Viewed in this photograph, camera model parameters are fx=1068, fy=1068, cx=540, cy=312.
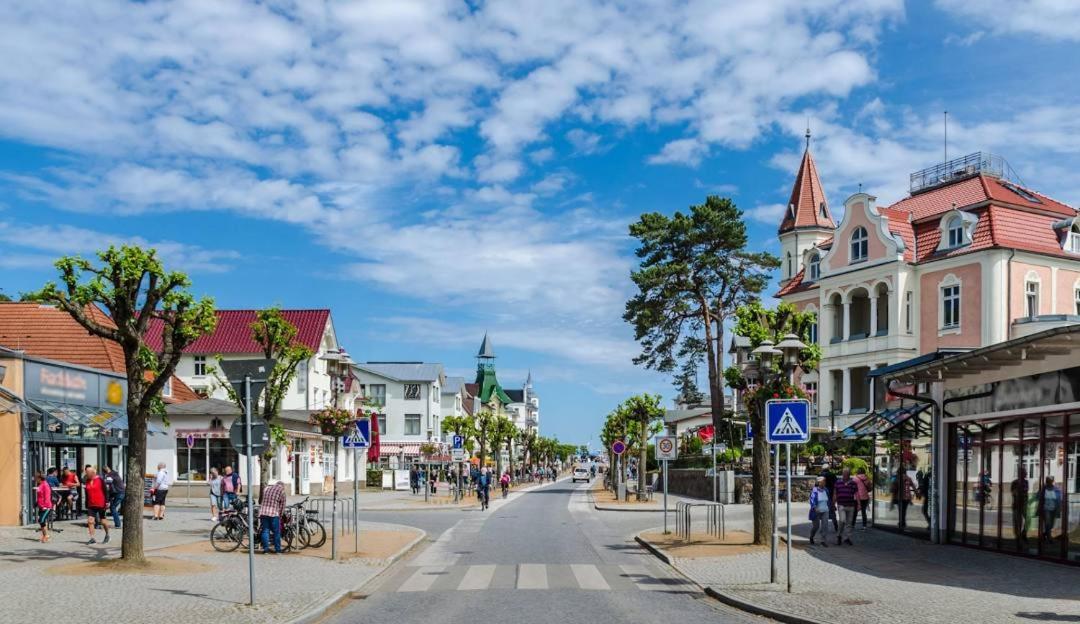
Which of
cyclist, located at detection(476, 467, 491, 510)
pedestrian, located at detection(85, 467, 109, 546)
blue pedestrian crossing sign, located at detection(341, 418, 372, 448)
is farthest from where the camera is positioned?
cyclist, located at detection(476, 467, 491, 510)

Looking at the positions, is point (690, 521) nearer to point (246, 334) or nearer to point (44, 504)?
point (44, 504)

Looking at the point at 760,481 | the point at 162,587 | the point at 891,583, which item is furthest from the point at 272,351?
the point at 891,583

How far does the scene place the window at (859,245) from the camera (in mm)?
53625

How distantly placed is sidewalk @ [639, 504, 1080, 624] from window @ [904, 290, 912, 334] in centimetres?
3016

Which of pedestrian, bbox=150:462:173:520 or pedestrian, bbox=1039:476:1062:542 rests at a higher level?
pedestrian, bbox=1039:476:1062:542

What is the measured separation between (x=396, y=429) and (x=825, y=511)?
7184cm

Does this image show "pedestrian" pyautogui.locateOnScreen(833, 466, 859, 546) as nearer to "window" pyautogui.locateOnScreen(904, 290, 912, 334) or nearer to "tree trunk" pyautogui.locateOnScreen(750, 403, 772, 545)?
"tree trunk" pyautogui.locateOnScreen(750, 403, 772, 545)

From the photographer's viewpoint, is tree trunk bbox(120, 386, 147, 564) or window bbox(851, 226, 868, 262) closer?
tree trunk bbox(120, 386, 147, 564)

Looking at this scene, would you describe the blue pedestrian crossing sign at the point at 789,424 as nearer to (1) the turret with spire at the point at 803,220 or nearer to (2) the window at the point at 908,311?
(2) the window at the point at 908,311

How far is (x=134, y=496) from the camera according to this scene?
1788cm

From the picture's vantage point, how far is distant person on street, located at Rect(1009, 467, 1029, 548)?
1959 cm

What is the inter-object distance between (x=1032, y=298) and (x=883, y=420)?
2508 cm

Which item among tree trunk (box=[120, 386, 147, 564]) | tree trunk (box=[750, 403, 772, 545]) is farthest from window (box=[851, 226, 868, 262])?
tree trunk (box=[120, 386, 147, 564])

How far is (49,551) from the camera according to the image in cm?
2069
